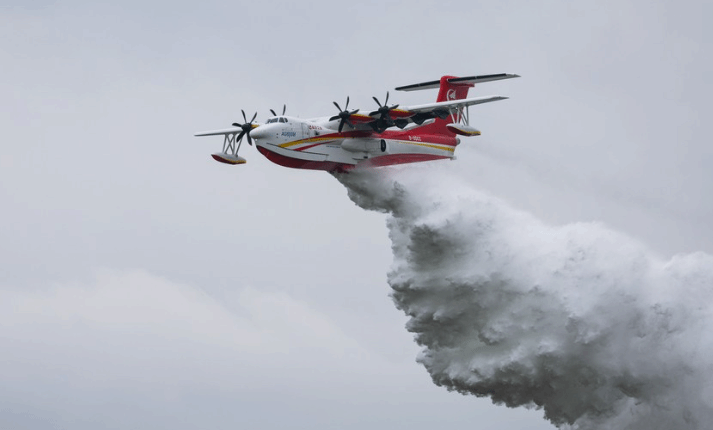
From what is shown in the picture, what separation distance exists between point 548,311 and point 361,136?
9.35m

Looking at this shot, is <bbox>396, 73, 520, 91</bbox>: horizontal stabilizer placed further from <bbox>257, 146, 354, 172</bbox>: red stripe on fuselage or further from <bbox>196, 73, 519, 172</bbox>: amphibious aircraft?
<bbox>257, 146, 354, 172</bbox>: red stripe on fuselage

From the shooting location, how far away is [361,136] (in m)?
50.4

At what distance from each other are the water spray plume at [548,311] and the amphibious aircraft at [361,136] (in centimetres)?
110

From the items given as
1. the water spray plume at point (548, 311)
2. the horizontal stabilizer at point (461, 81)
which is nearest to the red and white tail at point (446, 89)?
the horizontal stabilizer at point (461, 81)

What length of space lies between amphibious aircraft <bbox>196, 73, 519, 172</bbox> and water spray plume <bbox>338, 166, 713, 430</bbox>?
1.10 meters

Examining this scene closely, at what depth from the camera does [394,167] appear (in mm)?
52219

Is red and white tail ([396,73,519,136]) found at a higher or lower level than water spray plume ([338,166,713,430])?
higher

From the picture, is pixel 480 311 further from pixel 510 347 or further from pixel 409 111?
pixel 409 111

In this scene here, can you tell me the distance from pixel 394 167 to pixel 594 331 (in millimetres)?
10236

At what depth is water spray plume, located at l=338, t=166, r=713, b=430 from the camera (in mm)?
47219

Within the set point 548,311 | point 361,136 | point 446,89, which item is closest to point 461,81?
point 446,89

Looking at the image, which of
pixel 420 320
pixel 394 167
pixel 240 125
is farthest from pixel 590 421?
pixel 240 125

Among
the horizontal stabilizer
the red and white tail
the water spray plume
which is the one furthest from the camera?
the red and white tail

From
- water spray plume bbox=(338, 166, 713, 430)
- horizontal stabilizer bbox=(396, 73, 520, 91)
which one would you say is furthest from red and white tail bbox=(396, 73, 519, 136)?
water spray plume bbox=(338, 166, 713, 430)
